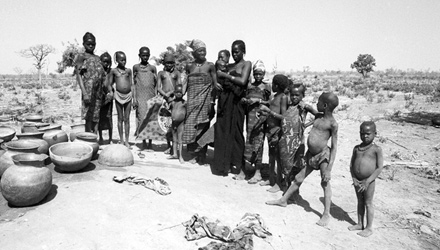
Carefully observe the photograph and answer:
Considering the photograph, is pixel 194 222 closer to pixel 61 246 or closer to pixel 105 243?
pixel 105 243

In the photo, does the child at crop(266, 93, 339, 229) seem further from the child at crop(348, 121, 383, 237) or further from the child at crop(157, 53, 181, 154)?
the child at crop(157, 53, 181, 154)

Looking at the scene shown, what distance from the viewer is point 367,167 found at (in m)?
3.48

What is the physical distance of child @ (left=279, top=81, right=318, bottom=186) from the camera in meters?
4.20

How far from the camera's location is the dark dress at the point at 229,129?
4.99m

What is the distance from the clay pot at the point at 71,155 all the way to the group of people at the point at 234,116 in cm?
130

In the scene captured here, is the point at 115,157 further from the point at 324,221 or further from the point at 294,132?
the point at 324,221

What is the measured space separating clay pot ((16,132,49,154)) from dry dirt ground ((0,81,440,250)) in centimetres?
48

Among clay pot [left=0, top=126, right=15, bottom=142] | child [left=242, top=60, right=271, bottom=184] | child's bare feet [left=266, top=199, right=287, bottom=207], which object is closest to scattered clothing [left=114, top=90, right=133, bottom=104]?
clay pot [left=0, top=126, right=15, bottom=142]

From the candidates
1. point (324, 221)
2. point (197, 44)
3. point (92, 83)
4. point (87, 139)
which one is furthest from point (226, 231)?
point (92, 83)

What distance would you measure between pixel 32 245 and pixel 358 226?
3591 millimetres

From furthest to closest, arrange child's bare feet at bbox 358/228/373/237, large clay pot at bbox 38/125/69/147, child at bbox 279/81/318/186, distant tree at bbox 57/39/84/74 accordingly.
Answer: distant tree at bbox 57/39/84/74 < large clay pot at bbox 38/125/69/147 < child at bbox 279/81/318/186 < child's bare feet at bbox 358/228/373/237

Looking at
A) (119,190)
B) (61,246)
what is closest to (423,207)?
(119,190)

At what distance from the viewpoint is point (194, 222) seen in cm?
343

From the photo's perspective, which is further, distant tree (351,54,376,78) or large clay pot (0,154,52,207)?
distant tree (351,54,376,78)
